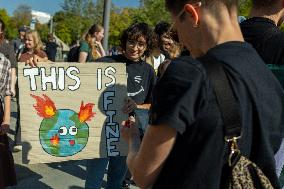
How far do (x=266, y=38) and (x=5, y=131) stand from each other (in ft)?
7.33

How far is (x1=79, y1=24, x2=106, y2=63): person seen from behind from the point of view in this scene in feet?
17.3

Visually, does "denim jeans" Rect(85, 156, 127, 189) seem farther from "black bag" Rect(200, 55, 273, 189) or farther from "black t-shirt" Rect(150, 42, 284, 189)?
"black bag" Rect(200, 55, 273, 189)

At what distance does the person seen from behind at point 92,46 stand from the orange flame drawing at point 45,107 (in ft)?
6.55

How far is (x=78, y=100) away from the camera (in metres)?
3.31

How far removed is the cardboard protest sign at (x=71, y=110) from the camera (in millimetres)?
3178

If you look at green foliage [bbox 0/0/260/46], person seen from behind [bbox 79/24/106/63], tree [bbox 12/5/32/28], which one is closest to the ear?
person seen from behind [bbox 79/24/106/63]

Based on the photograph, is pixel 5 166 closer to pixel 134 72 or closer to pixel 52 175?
pixel 134 72

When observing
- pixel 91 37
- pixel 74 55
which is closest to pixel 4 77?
pixel 74 55

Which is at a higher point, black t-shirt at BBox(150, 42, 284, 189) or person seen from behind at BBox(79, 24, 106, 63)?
person seen from behind at BBox(79, 24, 106, 63)

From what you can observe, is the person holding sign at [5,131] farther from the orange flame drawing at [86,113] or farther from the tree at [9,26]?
the tree at [9,26]

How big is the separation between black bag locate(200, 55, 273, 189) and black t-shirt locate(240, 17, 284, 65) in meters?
0.86

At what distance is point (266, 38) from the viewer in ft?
6.64

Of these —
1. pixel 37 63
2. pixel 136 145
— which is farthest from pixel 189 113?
pixel 37 63

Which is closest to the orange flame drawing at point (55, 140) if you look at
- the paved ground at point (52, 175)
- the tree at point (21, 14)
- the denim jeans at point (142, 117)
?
the denim jeans at point (142, 117)
